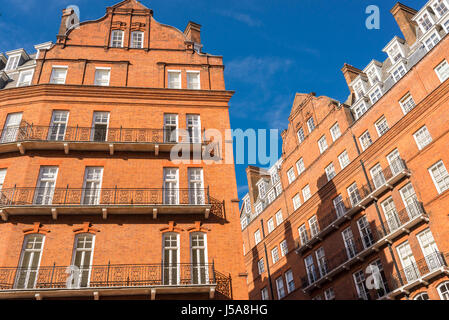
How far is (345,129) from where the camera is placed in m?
37.3

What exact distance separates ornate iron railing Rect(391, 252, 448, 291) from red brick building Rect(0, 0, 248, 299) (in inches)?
538

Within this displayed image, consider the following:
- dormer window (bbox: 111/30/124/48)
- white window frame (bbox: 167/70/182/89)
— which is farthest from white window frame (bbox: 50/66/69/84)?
white window frame (bbox: 167/70/182/89)

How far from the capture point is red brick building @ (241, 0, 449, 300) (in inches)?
1115

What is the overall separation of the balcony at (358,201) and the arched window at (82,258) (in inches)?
837

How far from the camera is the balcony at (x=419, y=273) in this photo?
2608 centimetres

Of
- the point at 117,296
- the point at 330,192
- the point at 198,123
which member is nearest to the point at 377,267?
the point at 330,192

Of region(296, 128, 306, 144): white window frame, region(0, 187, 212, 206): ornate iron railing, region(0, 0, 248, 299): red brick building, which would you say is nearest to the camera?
region(0, 0, 248, 299): red brick building

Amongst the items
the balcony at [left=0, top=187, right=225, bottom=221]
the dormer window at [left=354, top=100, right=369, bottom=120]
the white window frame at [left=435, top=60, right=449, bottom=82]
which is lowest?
the balcony at [left=0, top=187, right=225, bottom=221]

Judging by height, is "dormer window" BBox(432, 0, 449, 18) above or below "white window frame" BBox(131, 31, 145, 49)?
above

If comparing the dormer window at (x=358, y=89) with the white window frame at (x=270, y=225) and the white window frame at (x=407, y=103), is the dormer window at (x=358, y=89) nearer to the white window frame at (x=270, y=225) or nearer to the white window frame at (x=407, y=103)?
the white window frame at (x=407, y=103)

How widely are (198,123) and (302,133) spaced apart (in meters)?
20.0

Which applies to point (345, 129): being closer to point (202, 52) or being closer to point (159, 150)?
point (202, 52)

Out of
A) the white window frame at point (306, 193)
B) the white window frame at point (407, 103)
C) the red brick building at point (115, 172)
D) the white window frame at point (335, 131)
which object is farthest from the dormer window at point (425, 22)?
the red brick building at point (115, 172)

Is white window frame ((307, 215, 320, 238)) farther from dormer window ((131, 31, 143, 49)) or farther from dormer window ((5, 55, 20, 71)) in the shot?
dormer window ((5, 55, 20, 71))
